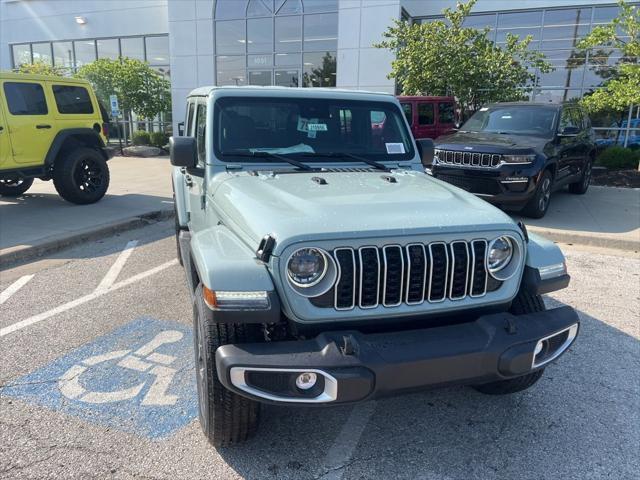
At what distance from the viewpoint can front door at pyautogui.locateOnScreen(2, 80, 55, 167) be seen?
305 inches

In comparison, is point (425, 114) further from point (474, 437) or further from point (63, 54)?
point (63, 54)

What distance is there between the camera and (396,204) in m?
2.67

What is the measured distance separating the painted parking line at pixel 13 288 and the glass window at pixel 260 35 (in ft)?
51.8

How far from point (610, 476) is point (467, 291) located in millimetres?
1174

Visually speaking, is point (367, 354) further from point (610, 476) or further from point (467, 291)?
point (610, 476)

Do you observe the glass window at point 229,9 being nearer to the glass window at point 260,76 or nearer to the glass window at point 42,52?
the glass window at point 260,76

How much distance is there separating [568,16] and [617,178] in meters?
6.92

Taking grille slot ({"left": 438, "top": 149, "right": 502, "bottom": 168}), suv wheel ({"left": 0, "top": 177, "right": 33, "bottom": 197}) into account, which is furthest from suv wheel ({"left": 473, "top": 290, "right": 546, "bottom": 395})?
suv wheel ({"left": 0, "top": 177, "right": 33, "bottom": 197})

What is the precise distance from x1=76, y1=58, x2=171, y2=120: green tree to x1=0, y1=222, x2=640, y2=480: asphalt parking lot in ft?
53.7

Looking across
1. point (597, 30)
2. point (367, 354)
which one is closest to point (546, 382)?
point (367, 354)

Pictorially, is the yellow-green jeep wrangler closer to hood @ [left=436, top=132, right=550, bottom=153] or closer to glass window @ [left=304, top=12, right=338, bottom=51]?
hood @ [left=436, top=132, right=550, bottom=153]

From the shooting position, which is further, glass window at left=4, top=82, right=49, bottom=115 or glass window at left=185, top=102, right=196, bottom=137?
glass window at left=4, top=82, right=49, bottom=115

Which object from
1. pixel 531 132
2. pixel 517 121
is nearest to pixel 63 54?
pixel 517 121

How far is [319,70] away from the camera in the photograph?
60.5ft
